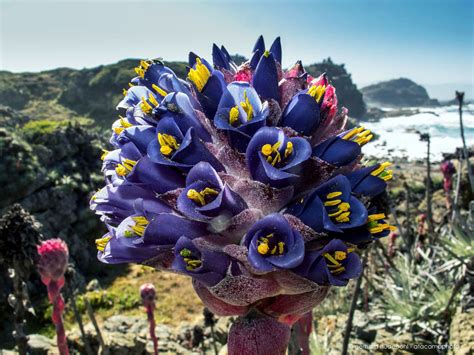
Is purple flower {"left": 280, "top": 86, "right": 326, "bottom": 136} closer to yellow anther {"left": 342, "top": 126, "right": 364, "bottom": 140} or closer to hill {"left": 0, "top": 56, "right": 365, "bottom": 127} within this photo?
yellow anther {"left": 342, "top": 126, "right": 364, "bottom": 140}

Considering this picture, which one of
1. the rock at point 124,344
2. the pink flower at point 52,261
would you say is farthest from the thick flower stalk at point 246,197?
the rock at point 124,344

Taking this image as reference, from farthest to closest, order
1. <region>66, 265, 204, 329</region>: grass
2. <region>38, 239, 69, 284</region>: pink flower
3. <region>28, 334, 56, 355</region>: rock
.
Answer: <region>66, 265, 204, 329</region>: grass → <region>28, 334, 56, 355</region>: rock → <region>38, 239, 69, 284</region>: pink flower

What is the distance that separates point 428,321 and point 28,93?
132m

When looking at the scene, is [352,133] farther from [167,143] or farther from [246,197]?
[167,143]

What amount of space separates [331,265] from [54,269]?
4.96m

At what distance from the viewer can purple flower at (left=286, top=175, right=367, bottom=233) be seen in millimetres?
1643

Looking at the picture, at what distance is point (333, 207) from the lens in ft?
5.60

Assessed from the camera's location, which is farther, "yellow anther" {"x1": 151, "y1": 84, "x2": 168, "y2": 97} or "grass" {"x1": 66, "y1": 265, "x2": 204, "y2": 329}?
"grass" {"x1": 66, "y1": 265, "x2": 204, "y2": 329}

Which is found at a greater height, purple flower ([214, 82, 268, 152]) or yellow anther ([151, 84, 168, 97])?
yellow anther ([151, 84, 168, 97])

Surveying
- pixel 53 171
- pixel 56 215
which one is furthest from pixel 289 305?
pixel 53 171

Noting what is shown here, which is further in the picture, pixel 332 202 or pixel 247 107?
pixel 247 107

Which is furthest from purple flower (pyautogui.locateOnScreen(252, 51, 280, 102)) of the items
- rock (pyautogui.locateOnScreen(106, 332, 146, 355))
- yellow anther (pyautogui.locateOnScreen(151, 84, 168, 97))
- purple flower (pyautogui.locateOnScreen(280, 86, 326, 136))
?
rock (pyautogui.locateOnScreen(106, 332, 146, 355))

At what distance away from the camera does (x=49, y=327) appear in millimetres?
23125

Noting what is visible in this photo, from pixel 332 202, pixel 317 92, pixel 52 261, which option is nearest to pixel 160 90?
pixel 317 92
